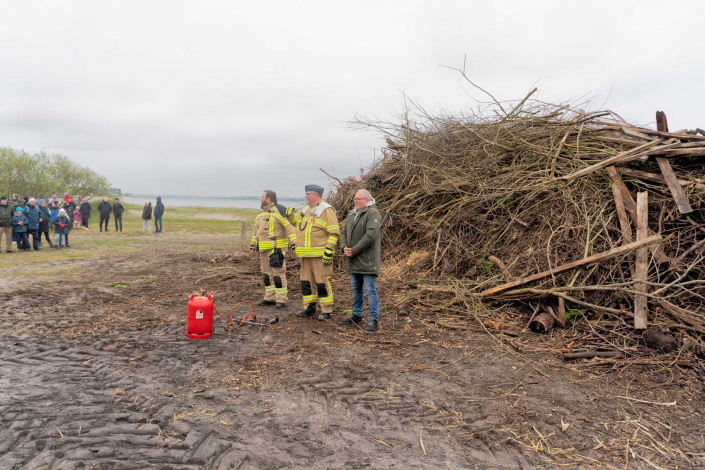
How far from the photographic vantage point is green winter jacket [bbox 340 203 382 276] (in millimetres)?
5957

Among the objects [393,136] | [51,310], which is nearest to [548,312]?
[393,136]

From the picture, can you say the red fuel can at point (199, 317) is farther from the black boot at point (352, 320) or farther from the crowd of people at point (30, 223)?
the crowd of people at point (30, 223)

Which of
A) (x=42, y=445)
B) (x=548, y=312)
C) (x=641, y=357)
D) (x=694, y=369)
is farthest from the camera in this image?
(x=548, y=312)

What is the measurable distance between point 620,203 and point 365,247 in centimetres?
415

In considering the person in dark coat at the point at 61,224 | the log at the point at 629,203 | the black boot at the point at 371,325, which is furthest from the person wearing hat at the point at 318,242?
the person in dark coat at the point at 61,224

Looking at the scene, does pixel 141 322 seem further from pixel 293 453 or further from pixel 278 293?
pixel 293 453

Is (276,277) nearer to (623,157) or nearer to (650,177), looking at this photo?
(623,157)

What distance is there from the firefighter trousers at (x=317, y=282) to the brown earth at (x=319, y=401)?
0.45 m

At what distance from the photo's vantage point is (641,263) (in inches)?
225

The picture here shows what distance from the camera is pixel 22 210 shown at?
44.7 ft

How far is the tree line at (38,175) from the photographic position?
28031 millimetres

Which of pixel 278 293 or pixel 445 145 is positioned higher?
pixel 445 145

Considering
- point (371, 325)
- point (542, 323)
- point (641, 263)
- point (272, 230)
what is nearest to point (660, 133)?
point (641, 263)

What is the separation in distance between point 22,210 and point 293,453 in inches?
599
